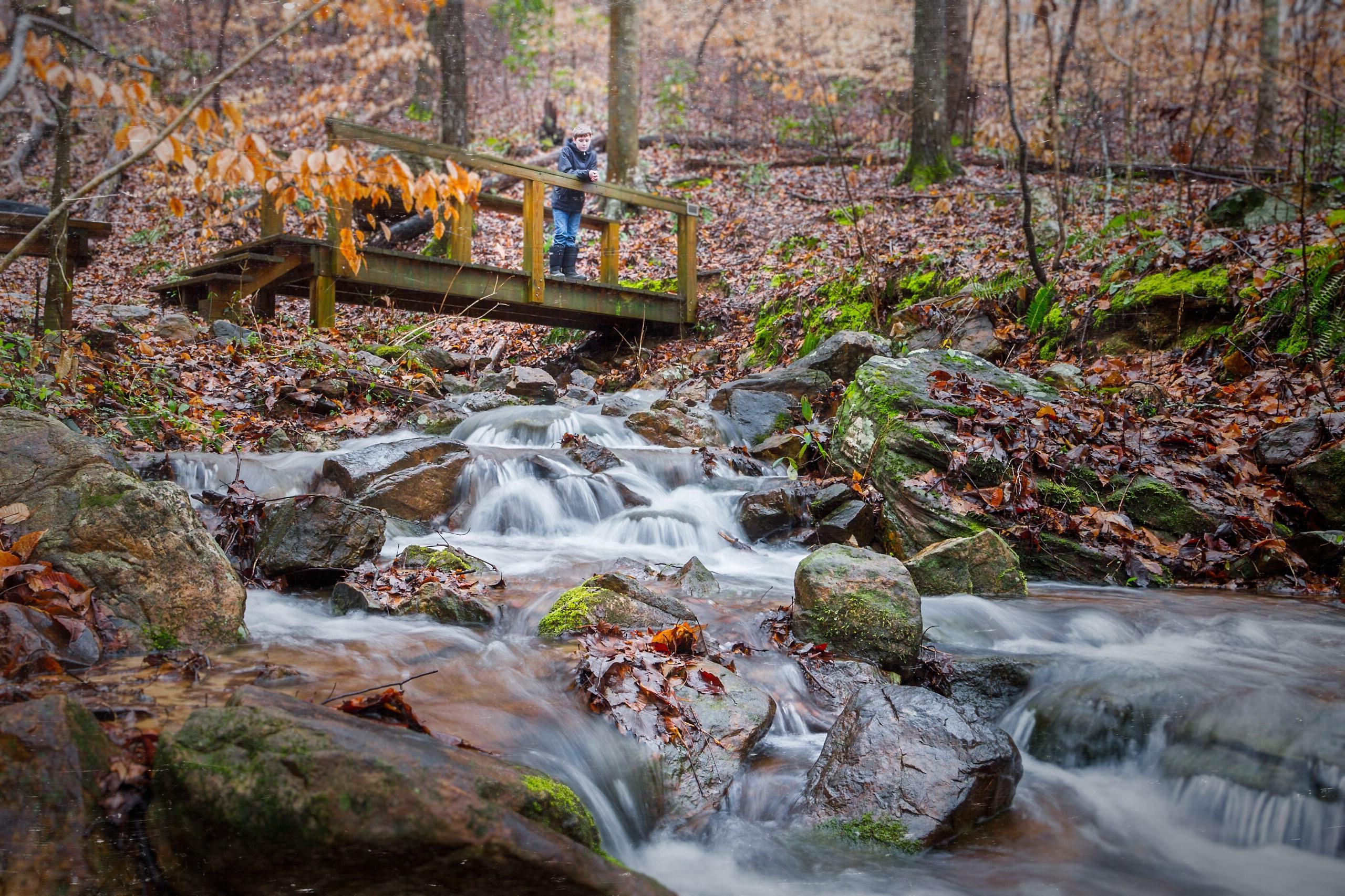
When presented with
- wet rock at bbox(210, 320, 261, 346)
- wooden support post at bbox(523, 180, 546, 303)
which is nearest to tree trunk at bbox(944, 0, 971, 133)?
wooden support post at bbox(523, 180, 546, 303)

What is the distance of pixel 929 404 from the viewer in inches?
241

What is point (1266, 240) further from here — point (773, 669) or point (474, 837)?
point (474, 837)

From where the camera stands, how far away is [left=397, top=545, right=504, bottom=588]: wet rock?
15.5ft

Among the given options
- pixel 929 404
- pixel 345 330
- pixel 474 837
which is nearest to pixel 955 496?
pixel 929 404

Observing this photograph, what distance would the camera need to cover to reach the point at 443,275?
941 centimetres

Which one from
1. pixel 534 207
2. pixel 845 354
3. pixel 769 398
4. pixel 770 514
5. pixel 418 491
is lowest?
pixel 770 514

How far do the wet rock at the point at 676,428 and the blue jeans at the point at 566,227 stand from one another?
3698mm

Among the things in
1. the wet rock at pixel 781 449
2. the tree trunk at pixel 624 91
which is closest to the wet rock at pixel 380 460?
the wet rock at pixel 781 449

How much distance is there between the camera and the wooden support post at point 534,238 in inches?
378

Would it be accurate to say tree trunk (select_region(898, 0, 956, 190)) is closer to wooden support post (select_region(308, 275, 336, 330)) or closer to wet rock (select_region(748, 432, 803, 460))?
wet rock (select_region(748, 432, 803, 460))

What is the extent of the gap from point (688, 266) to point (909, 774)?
973cm

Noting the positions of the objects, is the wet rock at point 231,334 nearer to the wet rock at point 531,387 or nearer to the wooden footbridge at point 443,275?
the wooden footbridge at point 443,275

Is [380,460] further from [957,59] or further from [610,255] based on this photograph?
[957,59]

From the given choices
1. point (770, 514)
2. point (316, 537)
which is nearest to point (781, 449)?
point (770, 514)
